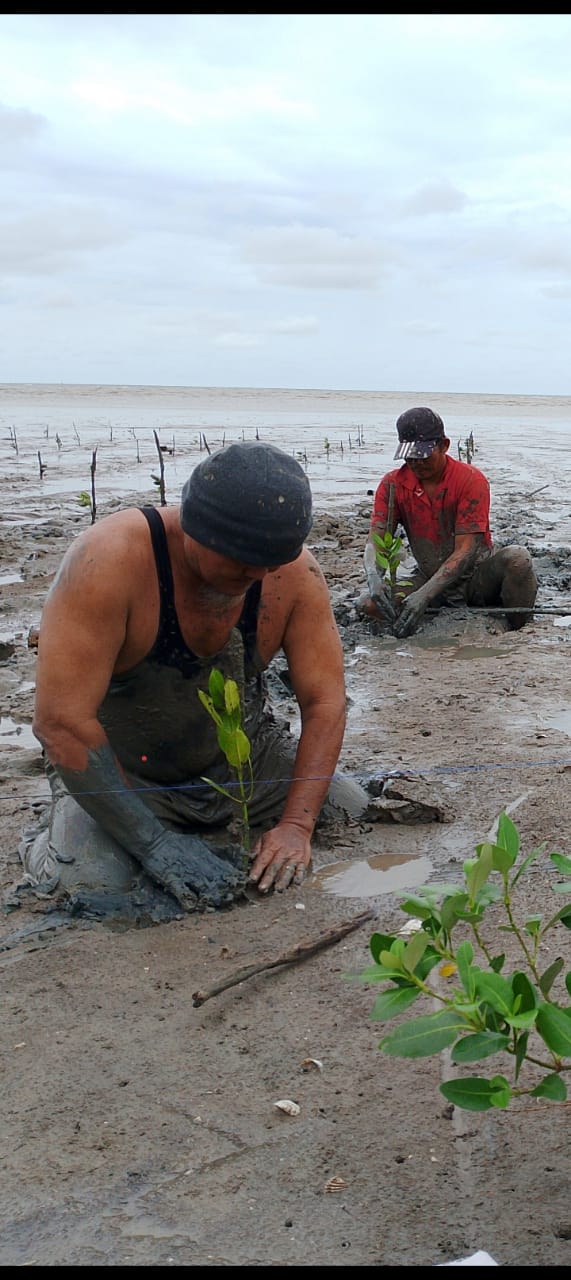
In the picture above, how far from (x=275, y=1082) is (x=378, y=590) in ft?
14.4

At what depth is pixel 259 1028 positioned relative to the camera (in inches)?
95.7

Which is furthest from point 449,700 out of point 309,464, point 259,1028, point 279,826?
point 309,464

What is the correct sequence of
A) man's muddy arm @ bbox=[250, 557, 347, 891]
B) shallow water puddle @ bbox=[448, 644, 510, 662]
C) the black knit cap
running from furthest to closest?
shallow water puddle @ bbox=[448, 644, 510, 662] < man's muddy arm @ bbox=[250, 557, 347, 891] < the black knit cap

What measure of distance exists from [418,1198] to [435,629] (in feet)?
15.4

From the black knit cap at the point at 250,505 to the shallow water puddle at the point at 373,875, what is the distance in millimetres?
988

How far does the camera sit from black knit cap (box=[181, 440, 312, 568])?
2.71 m

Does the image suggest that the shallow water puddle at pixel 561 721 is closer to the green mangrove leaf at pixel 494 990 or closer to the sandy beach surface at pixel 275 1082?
the sandy beach surface at pixel 275 1082

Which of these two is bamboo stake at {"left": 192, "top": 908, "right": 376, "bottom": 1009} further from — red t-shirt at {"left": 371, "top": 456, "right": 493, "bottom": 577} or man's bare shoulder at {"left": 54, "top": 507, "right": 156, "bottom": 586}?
red t-shirt at {"left": 371, "top": 456, "right": 493, "bottom": 577}

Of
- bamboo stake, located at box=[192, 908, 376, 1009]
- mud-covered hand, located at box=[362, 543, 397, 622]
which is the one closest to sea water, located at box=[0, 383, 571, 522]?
mud-covered hand, located at box=[362, 543, 397, 622]

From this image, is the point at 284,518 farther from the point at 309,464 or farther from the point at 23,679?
the point at 309,464

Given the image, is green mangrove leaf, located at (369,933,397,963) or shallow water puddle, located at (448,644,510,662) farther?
shallow water puddle, located at (448,644,510,662)

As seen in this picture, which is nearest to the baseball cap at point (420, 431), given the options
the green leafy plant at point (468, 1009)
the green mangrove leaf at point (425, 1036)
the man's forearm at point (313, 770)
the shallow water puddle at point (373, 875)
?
the man's forearm at point (313, 770)

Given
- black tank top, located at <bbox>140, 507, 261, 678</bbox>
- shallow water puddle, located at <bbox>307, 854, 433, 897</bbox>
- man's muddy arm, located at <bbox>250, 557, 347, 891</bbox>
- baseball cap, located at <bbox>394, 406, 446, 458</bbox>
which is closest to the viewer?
black tank top, located at <bbox>140, 507, 261, 678</bbox>

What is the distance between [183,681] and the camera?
3.22m
